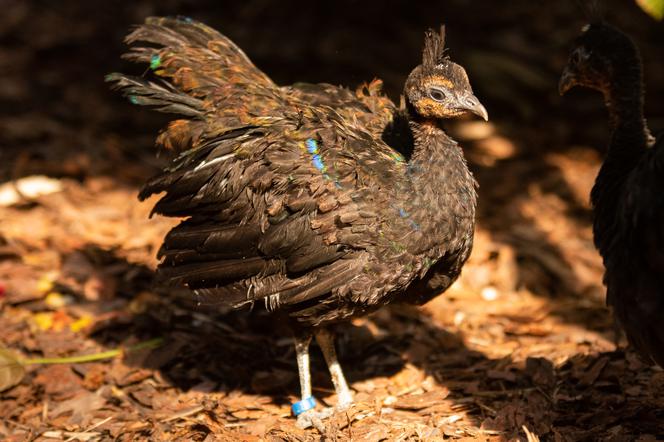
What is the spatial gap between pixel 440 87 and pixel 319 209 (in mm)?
955

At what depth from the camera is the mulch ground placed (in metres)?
4.87

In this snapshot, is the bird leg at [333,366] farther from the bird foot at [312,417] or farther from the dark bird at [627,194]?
the dark bird at [627,194]

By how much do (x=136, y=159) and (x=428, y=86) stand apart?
391cm

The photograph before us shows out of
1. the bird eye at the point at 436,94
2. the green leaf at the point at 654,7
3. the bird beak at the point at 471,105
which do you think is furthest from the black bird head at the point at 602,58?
the bird eye at the point at 436,94

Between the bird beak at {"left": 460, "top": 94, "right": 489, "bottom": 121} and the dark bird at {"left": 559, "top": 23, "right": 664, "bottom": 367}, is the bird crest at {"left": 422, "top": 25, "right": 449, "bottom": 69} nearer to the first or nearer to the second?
the bird beak at {"left": 460, "top": 94, "right": 489, "bottom": 121}

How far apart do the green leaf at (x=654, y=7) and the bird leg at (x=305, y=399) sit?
A: 253cm

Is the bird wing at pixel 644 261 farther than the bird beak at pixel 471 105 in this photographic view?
No

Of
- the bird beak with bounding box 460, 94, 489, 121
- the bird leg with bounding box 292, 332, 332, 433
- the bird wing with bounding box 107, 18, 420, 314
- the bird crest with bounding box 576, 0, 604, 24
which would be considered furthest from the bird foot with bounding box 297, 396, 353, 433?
the bird crest with bounding box 576, 0, 604, 24

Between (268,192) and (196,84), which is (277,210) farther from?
(196,84)

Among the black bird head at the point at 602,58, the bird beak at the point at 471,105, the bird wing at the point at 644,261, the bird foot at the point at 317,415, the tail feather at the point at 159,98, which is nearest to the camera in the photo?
the bird wing at the point at 644,261

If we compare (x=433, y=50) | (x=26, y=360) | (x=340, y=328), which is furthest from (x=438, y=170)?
(x=26, y=360)

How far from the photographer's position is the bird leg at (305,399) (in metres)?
4.86

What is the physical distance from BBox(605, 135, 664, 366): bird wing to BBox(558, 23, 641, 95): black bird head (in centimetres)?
52

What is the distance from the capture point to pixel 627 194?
157 inches
